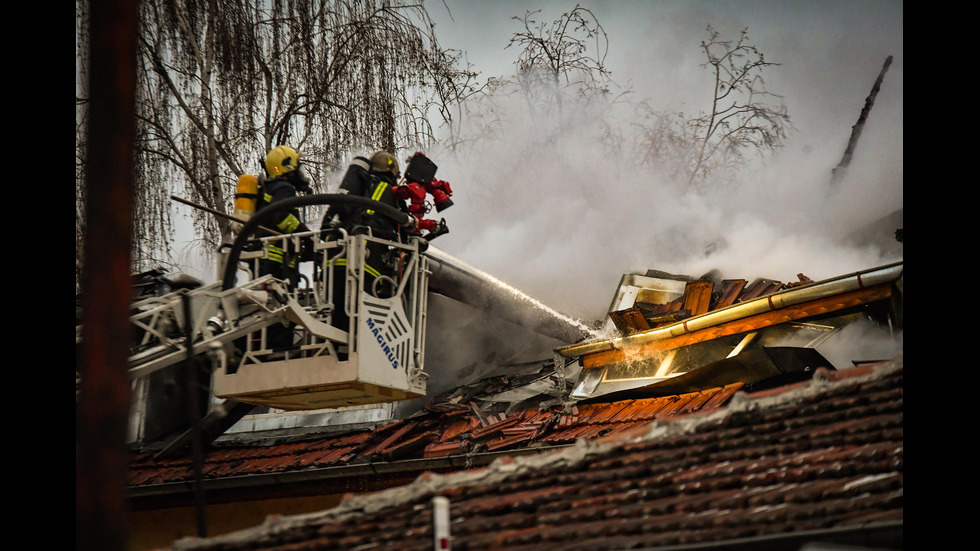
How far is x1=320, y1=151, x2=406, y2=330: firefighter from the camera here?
9164 mm

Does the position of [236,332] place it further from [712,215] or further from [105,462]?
[712,215]

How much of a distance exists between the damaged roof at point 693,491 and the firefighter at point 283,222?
357 cm

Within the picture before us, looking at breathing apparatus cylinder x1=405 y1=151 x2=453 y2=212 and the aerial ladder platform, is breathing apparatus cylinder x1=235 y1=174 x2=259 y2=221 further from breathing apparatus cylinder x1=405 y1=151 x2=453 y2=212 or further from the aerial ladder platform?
breathing apparatus cylinder x1=405 y1=151 x2=453 y2=212

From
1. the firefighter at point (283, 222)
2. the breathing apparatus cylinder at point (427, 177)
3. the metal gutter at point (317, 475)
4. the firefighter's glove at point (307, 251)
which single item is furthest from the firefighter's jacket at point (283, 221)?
the metal gutter at point (317, 475)

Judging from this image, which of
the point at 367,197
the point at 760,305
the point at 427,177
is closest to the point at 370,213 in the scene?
the point at 367,197

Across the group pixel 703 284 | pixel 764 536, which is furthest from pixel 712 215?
pixel 764 536

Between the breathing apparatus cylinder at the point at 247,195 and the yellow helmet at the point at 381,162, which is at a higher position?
the yellow helmet at the point at 381,162

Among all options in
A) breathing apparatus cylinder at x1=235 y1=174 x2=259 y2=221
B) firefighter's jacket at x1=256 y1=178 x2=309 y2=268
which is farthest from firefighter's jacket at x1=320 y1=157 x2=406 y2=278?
breathing apparatus cylinder at x1=235 y1=174 x2=259 y2=221

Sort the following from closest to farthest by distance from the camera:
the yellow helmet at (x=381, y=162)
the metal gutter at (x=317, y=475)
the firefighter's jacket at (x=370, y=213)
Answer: the metal gutter at (x=317, y=475), the firefighter's jacket at (x=370, y=213), the yellow helmet at (x=381, y=162)

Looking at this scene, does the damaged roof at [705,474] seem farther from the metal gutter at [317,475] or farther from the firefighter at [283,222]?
the firefighter at [283,222]

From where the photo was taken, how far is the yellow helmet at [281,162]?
962 centimetres

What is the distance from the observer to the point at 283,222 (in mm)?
9180

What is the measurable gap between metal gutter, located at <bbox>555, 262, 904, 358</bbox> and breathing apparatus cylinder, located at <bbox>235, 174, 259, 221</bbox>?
3.34 meters

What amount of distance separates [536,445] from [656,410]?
1.05 metres
